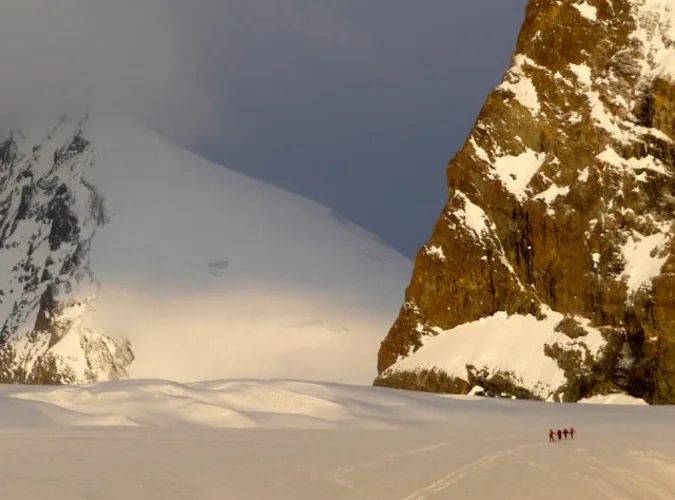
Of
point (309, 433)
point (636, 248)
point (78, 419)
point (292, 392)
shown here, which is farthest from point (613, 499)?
point (636, 248)

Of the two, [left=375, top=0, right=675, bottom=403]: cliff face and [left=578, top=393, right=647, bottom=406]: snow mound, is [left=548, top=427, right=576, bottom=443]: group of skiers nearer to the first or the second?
[left=578, top=393, right=647, bottom=406]: snow mound

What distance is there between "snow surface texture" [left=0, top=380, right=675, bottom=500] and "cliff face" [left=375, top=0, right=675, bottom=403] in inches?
1100

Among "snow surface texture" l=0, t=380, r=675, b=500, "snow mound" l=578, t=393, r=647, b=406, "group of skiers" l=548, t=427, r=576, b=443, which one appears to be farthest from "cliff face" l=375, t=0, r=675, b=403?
"group of skiers" l=548, t=427, r=576, b=443

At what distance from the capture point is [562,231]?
10712cm

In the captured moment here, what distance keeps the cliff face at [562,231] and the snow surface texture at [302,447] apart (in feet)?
91.7

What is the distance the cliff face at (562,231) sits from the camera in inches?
3885

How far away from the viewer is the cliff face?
98.7m

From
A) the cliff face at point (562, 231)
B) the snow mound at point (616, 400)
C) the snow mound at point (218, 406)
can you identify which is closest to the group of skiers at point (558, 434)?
the snow mound at point (218, 406)

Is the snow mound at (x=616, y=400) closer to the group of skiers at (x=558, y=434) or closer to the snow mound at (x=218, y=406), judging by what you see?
the snow mound at (x=218, y=406)

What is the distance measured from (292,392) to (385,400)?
784 cm

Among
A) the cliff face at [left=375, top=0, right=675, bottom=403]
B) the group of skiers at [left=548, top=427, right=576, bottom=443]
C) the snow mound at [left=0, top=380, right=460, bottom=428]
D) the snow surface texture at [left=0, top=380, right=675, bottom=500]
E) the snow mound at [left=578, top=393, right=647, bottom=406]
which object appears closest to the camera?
the snow surface texture at [left=0, top=380, right=675, bottom=500]

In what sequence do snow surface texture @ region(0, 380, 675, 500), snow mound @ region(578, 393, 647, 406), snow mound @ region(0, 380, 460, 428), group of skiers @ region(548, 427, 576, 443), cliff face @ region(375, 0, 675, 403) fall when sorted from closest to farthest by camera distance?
snow surface texture @ region(0, 380, 675, 500)
group of skiers @ region(548, 427, 576, 443)
snow mound @ region(0, 380, 460, 428)
snow mound @ region(578, 393, 647, 406)
cliff face @ region(375, 0, 675, 403)

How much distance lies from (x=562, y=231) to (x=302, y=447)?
66.7 meters

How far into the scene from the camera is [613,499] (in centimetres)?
3672
